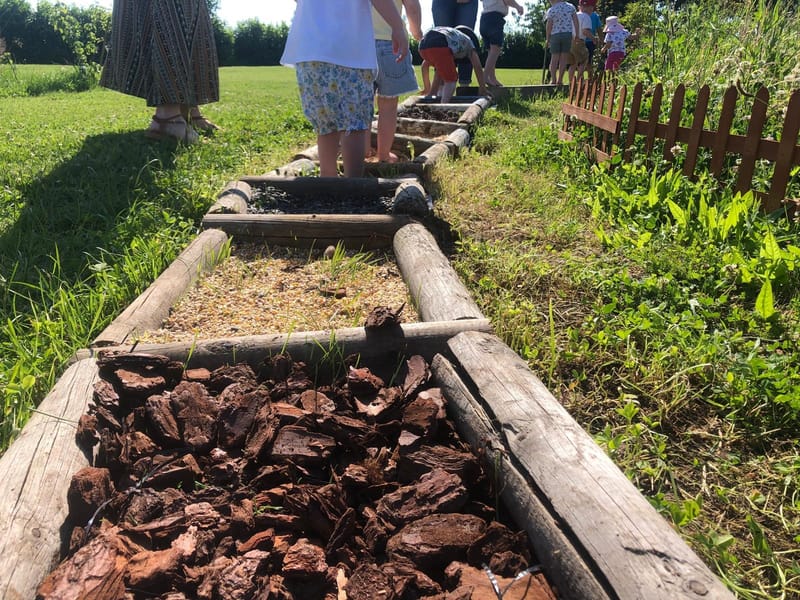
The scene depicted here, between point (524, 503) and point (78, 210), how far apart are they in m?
3.26

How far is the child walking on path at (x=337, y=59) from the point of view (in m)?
3.73

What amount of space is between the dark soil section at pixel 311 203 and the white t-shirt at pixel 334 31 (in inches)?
33.4

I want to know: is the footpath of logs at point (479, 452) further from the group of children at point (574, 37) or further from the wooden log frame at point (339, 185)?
the group of children at point (574, 37)

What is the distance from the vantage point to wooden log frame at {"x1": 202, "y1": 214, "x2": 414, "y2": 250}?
3.29 metres

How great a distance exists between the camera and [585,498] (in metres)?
1.25

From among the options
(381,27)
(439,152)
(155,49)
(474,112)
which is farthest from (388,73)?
(474,112)

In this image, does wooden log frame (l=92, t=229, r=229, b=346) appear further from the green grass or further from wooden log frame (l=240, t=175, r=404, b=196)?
wooden log frame (l=240, t=175, r=404, b=196)

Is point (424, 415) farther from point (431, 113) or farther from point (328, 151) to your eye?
point (431, 113)

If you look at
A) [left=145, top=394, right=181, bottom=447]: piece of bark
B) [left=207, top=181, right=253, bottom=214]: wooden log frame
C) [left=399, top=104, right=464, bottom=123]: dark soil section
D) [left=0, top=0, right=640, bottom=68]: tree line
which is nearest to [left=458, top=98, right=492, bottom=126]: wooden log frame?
[left=399, top=104, right=464, bottom=123]: dark soil section

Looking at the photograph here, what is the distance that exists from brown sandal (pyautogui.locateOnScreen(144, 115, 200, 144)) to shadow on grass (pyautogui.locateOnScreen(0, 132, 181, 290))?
67 cm

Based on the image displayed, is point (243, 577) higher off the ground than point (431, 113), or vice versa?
point (431, 113)

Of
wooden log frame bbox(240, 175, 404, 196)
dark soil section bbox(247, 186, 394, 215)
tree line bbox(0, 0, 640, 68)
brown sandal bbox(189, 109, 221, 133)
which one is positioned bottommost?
dark soil section bbox(247, 186, 394, 215)

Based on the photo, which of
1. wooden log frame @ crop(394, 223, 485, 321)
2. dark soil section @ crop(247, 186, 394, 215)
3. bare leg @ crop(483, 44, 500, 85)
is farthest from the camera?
bare leg @ crop(483, 44, 500, 85)

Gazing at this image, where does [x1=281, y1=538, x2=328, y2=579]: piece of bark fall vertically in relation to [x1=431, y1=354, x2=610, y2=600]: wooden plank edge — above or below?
below
